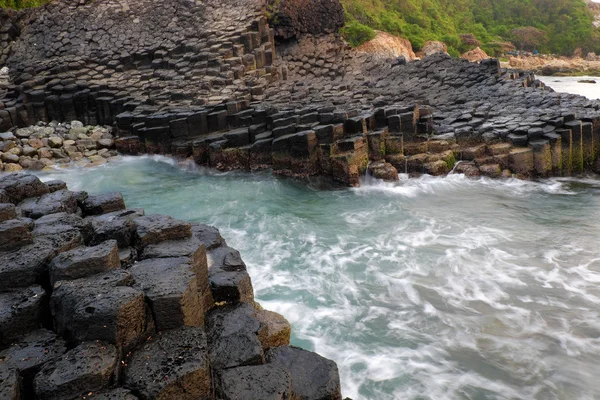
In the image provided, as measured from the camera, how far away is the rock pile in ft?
47.7

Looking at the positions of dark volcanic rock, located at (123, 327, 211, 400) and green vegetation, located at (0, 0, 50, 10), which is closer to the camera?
dark volcanic rock, located at (123, 327, 211, 400)

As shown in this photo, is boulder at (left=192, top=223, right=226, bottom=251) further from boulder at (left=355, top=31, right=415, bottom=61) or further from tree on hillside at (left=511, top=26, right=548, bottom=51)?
tree on hillside at (left=511, top=26, right=548, bottom=51)

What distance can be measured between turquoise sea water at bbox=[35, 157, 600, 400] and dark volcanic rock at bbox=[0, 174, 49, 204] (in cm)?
340

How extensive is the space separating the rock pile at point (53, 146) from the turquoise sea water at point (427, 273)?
120 inches

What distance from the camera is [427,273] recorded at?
7.43 metres

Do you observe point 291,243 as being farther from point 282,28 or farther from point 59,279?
point 282,28

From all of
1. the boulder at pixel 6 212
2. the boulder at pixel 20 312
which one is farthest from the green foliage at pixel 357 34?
the boulder at pixel 20 312

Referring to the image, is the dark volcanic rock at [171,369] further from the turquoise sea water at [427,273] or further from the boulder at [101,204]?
the boulder at [101,204]

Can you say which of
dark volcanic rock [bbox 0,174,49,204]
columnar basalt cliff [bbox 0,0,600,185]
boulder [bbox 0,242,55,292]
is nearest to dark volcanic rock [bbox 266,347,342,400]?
boulder [bbox 0,242,55,292]

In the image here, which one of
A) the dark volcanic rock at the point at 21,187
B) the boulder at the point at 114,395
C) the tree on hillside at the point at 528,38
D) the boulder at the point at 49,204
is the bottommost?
the boulder at the point at 114,395

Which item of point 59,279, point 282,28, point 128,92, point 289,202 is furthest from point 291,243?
point 282,28

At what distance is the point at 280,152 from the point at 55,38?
1594cm

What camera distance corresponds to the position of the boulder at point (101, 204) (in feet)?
20.6

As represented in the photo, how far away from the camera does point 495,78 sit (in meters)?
18.9
